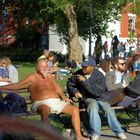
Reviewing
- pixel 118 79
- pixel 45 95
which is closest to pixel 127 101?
pixel 118 79

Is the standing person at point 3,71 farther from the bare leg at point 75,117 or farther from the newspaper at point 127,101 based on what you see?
the bare leg at point 75,117

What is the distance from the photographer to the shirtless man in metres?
7.97

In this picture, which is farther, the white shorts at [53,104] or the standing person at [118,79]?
the standing person at [118,79]

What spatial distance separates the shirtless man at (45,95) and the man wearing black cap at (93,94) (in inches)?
14.8

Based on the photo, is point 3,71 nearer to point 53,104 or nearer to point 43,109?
point 53,104

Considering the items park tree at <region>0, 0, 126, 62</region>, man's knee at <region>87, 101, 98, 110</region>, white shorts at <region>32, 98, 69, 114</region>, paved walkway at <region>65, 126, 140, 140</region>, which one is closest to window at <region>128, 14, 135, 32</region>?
park tree at <region>0, 0, 126, 62</region>

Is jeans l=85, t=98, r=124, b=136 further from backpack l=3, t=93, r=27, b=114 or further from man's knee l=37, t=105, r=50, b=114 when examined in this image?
backpack l=3, t=93, r=27, b=114

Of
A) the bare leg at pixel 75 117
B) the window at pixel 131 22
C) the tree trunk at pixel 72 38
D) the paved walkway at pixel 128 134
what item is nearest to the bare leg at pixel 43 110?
the bare leg at pixel 75 117

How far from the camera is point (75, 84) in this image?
8.83 meters

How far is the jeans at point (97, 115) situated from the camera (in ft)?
27.4

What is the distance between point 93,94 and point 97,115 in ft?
1.08

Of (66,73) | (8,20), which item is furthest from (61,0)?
(8,20)

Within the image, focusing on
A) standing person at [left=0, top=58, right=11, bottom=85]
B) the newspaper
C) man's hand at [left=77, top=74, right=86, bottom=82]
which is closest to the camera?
man's hand at [left=77, top=74, right=86, bottom=82]

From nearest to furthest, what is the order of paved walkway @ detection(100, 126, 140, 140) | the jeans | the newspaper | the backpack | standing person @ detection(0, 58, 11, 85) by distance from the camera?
the backpack, the jeans, paved walkway @ detection(100, 126, 140, 140), the newspaper, standing person @ detection(0, 58, 11, 85)
